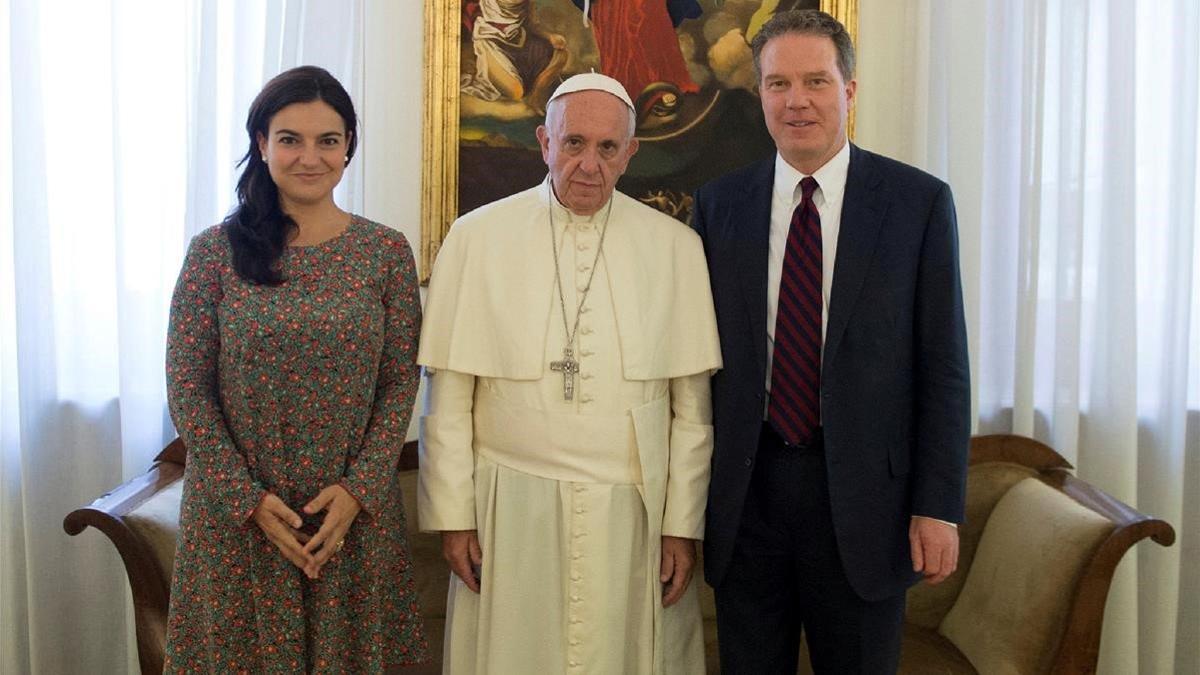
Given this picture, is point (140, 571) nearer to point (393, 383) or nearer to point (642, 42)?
point (393, 383)

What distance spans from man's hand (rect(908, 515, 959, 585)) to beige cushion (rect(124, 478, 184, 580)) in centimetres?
175

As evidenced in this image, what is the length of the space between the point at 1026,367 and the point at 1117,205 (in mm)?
568

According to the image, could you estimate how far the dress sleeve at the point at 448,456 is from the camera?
2307 millimetres

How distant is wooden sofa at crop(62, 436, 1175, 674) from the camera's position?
2.62 metres

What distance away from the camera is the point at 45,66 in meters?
3.22

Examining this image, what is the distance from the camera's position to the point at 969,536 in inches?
127

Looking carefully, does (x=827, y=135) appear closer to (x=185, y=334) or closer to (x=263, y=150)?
(x=263, y=150)

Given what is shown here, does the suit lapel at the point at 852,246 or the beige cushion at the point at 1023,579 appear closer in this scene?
the suit lapel at the point at 852,246

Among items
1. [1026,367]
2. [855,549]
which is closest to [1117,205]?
[1026,367]

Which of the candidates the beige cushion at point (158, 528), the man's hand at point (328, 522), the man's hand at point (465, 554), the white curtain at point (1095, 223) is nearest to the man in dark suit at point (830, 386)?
the man's hand at point (465, 554)

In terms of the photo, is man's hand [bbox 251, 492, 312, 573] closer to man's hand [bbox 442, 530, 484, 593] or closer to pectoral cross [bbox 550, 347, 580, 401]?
man's hand [bbox 442, 530, 484, 593]

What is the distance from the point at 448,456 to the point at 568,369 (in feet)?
1.07

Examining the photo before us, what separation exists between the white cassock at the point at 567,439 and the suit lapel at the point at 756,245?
12cm

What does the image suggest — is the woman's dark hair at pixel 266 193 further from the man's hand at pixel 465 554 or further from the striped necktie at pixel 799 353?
the striped necktie at pixel 799 353
